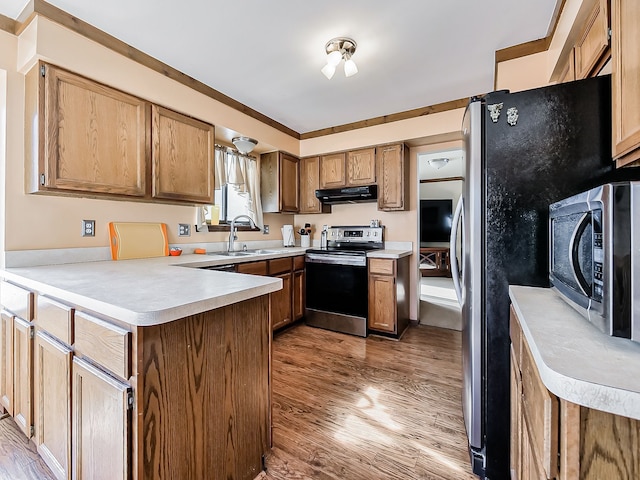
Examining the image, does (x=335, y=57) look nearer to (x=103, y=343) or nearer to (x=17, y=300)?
(x=103, y=343)

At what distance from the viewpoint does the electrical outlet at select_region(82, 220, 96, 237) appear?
2.11m

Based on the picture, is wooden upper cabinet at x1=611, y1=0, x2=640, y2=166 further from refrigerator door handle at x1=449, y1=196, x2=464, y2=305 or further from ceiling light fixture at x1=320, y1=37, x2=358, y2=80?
ceiling light fixture at x1=320, y1=37, x2=358, y2=80

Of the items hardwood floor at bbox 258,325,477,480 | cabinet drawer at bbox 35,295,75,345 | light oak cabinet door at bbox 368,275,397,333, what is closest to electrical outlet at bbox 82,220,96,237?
cabinet drawer at bbox 35,295,75,345

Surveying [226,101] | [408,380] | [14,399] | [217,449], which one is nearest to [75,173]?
[14,399]

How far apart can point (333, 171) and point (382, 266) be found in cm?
145

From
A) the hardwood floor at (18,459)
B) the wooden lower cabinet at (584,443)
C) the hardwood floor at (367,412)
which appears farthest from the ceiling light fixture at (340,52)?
the hardwood floor at (18,459)

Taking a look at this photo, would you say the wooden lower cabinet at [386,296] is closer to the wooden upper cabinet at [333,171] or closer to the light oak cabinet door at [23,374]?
the wooden upper cabinet at [333,171]

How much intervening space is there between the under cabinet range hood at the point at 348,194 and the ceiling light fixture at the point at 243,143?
3.39 feet

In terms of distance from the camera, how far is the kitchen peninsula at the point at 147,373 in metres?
0.91

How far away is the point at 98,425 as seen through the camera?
1005 mm

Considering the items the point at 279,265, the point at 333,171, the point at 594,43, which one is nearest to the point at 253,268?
the point at 279,265

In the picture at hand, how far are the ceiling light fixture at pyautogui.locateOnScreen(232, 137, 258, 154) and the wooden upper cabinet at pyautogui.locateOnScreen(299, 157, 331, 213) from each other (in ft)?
3.04

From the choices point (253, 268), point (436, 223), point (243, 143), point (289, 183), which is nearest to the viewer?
point (253, 268)

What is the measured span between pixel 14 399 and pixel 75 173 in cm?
133
